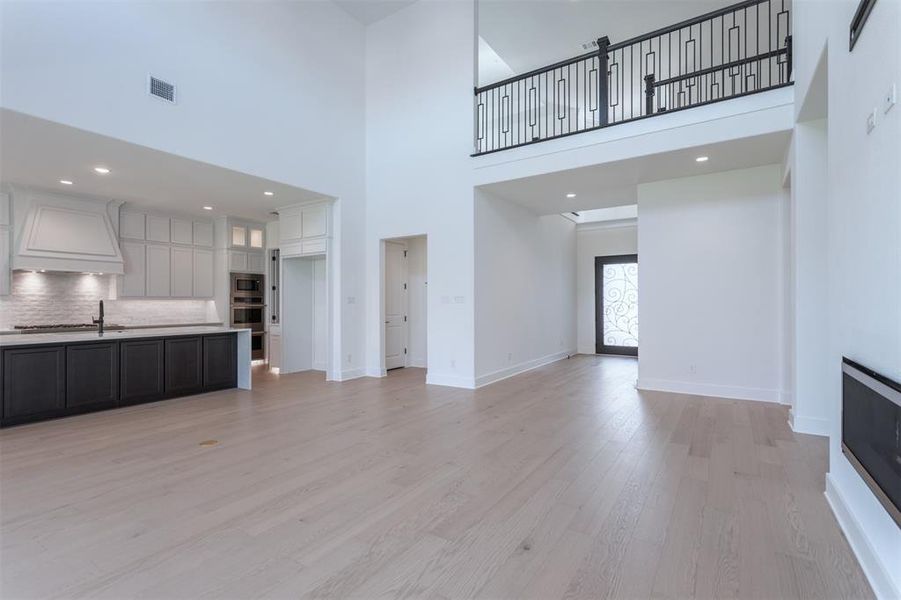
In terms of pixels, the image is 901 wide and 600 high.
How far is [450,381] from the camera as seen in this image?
600 centimetres

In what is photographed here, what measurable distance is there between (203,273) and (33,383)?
4.09m

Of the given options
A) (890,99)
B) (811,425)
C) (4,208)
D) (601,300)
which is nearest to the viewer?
(890,99)

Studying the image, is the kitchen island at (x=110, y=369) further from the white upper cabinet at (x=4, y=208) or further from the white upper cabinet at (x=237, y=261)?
the white upper cabinet at (x=237, y=261)

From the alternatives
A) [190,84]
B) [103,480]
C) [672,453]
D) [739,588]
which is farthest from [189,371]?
[739,588]

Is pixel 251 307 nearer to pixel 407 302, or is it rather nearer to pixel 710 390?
pixel 407 302

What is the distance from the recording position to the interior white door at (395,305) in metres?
7.38

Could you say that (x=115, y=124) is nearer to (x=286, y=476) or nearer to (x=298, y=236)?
(x=298, y=236)

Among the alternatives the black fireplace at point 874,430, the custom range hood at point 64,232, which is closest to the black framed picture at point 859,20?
the black fireplace at point 874,430

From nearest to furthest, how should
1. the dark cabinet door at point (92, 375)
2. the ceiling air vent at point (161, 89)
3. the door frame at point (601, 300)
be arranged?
1. the ceiling air vent at point (161, 89)
2. the dark cabinet door at point (92, 375)
3. the door frame at point (601, 300)

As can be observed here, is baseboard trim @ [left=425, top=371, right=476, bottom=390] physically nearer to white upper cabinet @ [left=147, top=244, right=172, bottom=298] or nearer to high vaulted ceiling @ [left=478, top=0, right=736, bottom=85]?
white upper cabinet @ [left=147, top=244, right=172, bottom=298]

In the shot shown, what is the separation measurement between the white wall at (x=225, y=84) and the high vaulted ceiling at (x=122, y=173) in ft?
0.56

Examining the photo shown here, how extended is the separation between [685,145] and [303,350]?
640 cm

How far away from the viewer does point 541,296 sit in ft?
25.5

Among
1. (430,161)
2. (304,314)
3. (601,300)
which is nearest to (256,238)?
(304,314)
